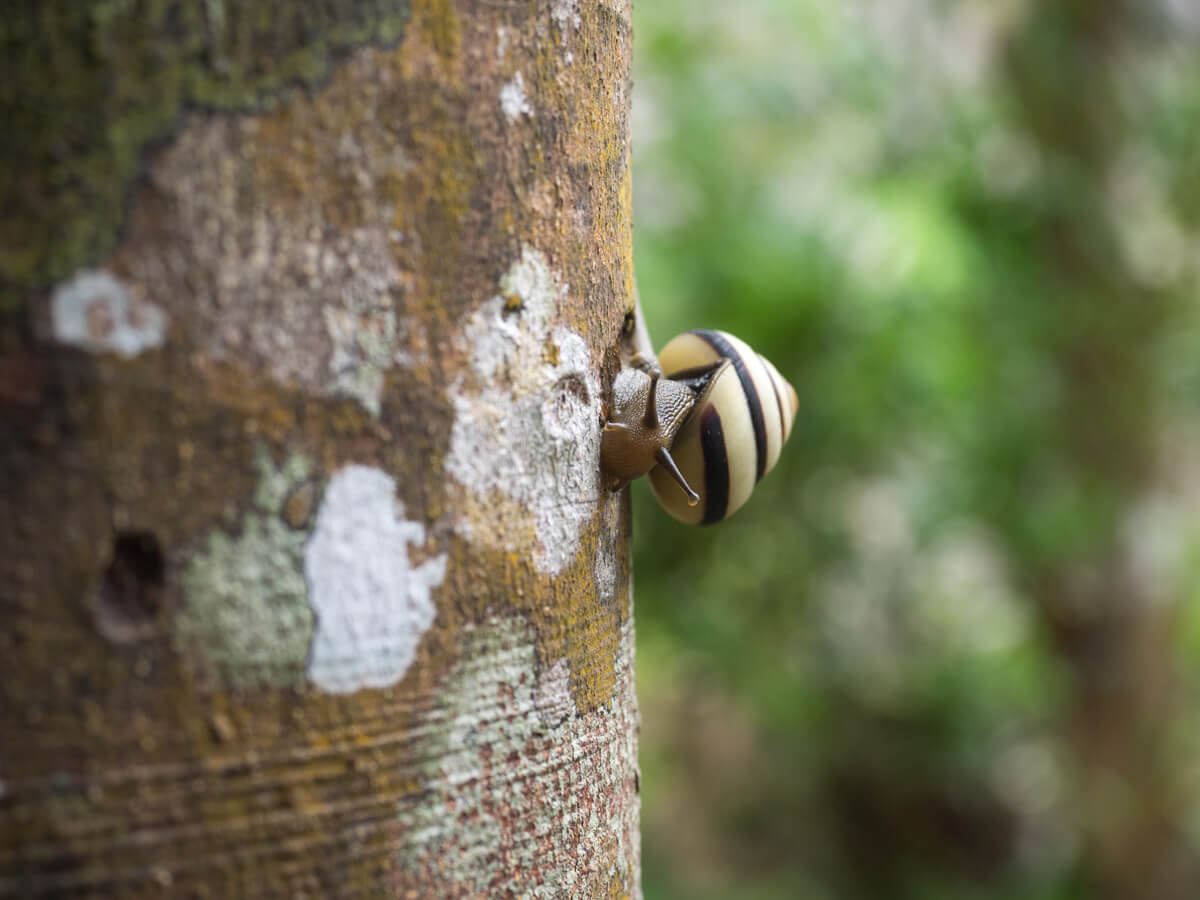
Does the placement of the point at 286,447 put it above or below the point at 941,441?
below

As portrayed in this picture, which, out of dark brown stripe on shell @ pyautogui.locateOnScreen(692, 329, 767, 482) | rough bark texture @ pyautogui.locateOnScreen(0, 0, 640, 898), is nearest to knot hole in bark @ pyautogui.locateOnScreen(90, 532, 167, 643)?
rough bark texture @ pyautogui.locateOnScreen(0, 0, 640, 898)

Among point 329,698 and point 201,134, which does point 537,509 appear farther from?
point 201,134

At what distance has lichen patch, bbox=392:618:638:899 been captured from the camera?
28.7 inches

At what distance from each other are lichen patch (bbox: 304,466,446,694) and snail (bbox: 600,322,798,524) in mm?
316

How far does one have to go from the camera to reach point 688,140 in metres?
3.34

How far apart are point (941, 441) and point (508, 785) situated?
9.65 ft

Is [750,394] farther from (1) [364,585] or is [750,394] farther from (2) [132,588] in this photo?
(2) [132,588]

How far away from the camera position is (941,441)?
3.47 m

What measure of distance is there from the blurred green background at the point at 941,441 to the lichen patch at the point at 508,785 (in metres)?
2.31

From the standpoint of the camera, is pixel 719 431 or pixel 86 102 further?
pixel 719 431

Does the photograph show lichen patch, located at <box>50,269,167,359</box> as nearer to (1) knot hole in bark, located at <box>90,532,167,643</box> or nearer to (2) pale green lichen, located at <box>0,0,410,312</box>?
(2) pale green lichen, located at <box>0,0,410,312</box>

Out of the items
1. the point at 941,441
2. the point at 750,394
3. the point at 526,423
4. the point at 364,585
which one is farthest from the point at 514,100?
the point at 941,441

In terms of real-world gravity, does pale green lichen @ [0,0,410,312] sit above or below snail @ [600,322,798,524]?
below

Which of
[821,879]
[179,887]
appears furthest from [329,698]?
[821,879]
